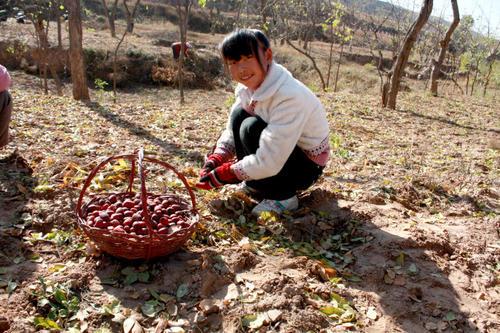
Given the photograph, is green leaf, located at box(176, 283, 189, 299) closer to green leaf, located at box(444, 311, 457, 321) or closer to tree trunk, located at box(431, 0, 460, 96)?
green leaf, located at box(444, 311, 457, 321)

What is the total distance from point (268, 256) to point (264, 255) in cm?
2

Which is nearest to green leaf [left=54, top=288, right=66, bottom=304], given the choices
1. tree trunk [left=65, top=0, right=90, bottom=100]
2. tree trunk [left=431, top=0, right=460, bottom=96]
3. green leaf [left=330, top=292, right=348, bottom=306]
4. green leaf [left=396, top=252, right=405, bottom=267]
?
green leaf [left=330, top=292, right=348, bottom=306]

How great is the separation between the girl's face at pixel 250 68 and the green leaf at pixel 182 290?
3.46 ft

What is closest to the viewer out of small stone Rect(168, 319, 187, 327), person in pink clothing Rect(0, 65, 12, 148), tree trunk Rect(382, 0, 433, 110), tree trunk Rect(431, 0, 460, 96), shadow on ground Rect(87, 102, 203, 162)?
small stone Rect(168, 319, 187, 327)

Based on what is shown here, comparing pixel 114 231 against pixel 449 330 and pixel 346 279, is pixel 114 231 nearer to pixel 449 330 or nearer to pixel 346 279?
pixel 346 279

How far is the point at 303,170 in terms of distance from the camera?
2.65 meters

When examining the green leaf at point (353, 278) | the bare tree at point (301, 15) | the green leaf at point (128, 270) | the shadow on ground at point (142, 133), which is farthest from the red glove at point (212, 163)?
the bare tree at point (301, 15)

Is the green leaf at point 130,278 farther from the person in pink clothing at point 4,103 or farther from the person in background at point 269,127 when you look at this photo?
the person in pink clothing at point 4,103

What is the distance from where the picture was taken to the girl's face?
2.32 m

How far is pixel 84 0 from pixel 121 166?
2987cm

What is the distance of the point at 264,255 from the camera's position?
2.29m

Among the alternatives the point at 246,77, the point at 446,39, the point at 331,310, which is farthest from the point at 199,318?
the point at 446,39


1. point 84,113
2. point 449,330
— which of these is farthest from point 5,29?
point 449,330

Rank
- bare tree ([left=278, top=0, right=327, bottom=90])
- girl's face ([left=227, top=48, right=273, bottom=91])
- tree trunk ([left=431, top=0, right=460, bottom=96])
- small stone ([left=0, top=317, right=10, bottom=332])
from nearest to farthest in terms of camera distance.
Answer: small stone ([left=0, top=317, right=10, bottom=332])
girl's face ([left=227, top=48, right=273, bottom=91])
tree trunk ([left=431, top=0, right=460, bottom=96])
bare tree ([left=278, top=0, right=327, bottom=90])
